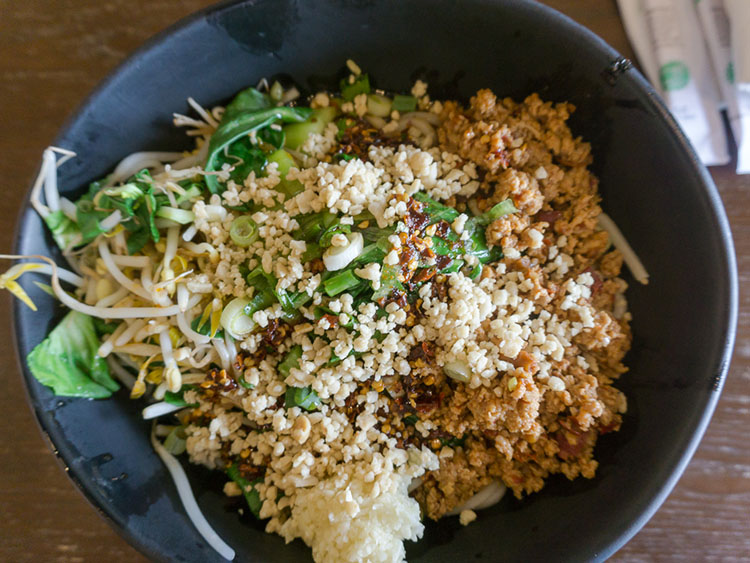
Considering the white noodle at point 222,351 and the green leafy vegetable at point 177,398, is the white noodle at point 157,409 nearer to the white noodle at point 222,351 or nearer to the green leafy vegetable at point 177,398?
the green leafy vegetable at point 177,398

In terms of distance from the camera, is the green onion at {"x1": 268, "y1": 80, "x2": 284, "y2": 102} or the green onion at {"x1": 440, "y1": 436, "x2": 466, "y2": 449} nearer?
the green onion at {"x1": 440, "y1": 436, "x2": 466, "y2": 449}

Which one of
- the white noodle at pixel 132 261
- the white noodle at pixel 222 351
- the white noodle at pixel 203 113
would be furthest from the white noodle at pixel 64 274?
the white noodle at pixel 203 113

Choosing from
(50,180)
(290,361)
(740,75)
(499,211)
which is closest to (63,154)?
Answer: (50,180)

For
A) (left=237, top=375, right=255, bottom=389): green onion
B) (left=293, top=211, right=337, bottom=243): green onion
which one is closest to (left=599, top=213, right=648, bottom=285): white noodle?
(left=293, top=211, right=337, bottom=243): green onion

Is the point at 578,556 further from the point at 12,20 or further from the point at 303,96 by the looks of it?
the point at 12,20

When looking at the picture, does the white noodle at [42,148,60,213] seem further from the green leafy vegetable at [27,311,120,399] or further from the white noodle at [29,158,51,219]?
the green leafy vegetable at [27,311,120,399]

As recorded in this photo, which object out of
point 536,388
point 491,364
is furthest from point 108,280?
point 536,388
